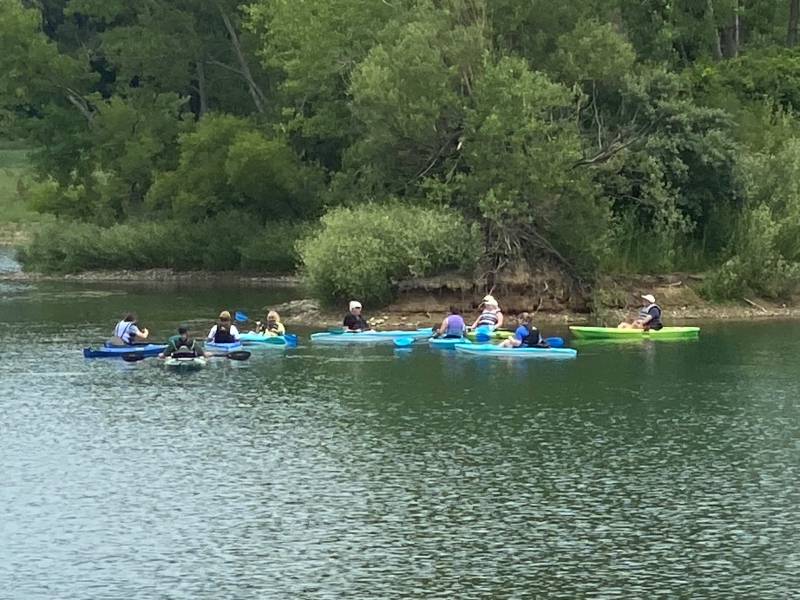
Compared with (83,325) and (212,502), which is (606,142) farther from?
(212,502)

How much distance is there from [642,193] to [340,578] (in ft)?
123

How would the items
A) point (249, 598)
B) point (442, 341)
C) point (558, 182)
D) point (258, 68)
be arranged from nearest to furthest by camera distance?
1. point (249, 598)
2. point (442, 341)
3. point (558, 182)
4. point (258, 68)

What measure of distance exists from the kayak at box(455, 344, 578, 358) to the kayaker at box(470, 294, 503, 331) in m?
1.93

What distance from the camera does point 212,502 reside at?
95.0 feet

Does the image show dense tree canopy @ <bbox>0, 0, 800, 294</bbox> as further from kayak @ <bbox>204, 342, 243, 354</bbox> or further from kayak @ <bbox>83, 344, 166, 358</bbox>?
kayak @ <bbox>83, 344, 166, 358</bbox>

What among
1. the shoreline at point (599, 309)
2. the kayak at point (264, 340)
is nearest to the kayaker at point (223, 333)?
the kayak at point (264, 340)

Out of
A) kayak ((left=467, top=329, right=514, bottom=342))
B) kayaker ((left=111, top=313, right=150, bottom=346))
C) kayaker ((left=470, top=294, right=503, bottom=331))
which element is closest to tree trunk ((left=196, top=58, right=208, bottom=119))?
kayaker ((left=470, top=294, right=503, bottom=331))

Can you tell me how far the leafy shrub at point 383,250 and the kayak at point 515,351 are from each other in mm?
6459

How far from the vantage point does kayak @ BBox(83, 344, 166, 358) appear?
153 feet

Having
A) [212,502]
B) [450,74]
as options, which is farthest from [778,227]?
[212,502]

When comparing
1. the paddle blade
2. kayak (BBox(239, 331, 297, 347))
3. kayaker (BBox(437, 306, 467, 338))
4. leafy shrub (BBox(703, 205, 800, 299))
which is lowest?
the paddle blade

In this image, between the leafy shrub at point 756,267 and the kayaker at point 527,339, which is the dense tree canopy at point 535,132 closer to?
the leafy shrub at point 756,267

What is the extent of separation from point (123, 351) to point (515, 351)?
476 inches

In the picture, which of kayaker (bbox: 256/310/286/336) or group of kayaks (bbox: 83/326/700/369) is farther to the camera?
kayaker (bbox: 256/310/286/336)
